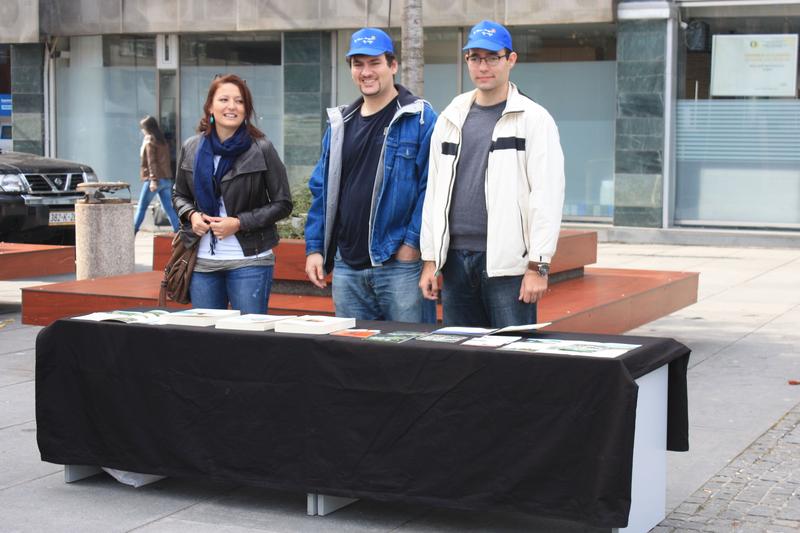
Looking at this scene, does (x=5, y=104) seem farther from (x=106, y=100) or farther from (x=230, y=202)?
(x=230, y=202)

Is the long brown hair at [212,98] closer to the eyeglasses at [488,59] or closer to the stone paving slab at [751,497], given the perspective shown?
the eyeglasses at [488,59]

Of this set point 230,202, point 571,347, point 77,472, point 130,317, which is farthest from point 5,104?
point 571,347

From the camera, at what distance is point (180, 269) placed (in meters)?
6.49

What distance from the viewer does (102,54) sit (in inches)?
931

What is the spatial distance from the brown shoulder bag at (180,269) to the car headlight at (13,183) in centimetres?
848

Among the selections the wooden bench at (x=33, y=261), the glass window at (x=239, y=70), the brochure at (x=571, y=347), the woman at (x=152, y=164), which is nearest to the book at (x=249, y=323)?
the brochure at (x=571, y=347)

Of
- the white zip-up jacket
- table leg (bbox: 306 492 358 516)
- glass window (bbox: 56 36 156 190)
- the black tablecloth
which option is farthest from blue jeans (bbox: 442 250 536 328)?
glass window (bbox: 56 36 156 190)

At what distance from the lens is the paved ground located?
5266 mm

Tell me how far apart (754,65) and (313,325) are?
1507 cm

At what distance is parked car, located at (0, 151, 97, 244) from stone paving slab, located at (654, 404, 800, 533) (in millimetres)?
9705

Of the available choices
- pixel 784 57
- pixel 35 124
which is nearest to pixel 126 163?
pixel 35 124

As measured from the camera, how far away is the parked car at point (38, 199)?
14195 millimetres

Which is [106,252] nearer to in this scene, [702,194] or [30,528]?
[30,528]

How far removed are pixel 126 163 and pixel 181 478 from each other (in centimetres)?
1859
